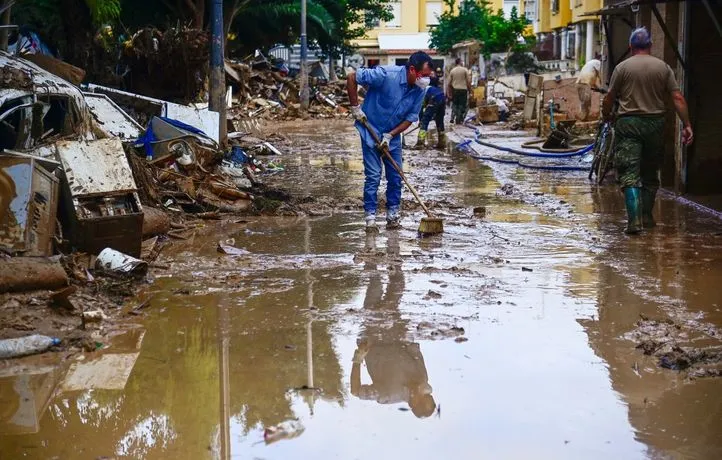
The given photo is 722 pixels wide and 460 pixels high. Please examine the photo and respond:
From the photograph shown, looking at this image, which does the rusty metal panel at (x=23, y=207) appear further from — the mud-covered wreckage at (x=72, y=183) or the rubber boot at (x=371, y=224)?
the rubber boot at (x=371, y=224)

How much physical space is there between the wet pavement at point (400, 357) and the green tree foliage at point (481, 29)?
34.3 meters

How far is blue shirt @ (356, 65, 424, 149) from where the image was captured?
370 inches

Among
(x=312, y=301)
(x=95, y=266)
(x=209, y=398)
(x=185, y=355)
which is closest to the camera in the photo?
(x=209, y=398)

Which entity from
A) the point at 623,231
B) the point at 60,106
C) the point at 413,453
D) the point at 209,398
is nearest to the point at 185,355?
the point at 209,398

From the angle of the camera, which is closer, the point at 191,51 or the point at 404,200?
the point at 404,200

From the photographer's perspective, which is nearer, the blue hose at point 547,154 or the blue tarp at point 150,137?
the blue tarp at point 150,137

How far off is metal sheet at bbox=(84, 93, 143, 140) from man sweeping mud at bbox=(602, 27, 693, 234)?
6.04m

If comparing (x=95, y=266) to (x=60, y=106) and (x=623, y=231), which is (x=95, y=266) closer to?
(x=60, y=106)

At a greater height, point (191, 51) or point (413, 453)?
point (191, 51)

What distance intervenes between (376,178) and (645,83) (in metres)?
2.69

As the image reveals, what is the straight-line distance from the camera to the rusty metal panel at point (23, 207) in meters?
6.93

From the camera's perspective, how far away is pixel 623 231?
30.6 ft

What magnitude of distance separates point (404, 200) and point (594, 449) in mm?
7639

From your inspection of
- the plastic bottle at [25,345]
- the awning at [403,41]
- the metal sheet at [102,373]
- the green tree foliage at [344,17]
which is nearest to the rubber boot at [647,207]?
the metal sheet at [102,373]
